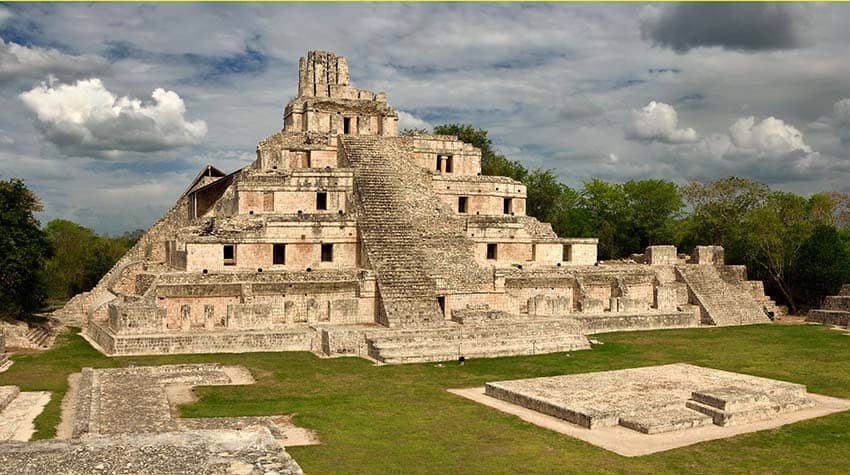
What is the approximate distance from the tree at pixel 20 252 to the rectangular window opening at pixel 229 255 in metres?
6.13

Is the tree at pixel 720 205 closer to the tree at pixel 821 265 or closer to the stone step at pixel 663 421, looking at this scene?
the tree at pixel 821 265

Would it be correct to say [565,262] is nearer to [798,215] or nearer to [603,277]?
[603,277]

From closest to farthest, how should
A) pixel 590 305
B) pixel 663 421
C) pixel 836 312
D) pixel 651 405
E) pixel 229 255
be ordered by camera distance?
pixel 663 421 < pixel 651 405 < pixel 229 255 < pixel 590 305 < pixel 836 312

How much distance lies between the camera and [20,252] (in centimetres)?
2406

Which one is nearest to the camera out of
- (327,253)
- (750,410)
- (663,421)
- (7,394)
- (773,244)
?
(663,421)

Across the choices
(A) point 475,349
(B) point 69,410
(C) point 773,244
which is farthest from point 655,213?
(B) point 69,410

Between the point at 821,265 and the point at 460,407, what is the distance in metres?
26.2

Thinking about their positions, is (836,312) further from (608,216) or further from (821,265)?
(608,216)

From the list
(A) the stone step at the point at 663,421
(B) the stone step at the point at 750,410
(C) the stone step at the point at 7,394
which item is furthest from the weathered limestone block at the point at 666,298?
(C) the stone step at the point at 7,394

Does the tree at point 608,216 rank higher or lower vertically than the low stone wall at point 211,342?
higher

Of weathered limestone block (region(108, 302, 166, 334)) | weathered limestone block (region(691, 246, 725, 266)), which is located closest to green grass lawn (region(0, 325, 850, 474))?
weathered limestone block (region(108, 302, 166, 334))

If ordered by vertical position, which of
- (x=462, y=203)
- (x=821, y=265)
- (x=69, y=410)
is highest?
(x=462, y=203)

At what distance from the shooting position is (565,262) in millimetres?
30859

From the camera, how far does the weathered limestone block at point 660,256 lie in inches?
1273
